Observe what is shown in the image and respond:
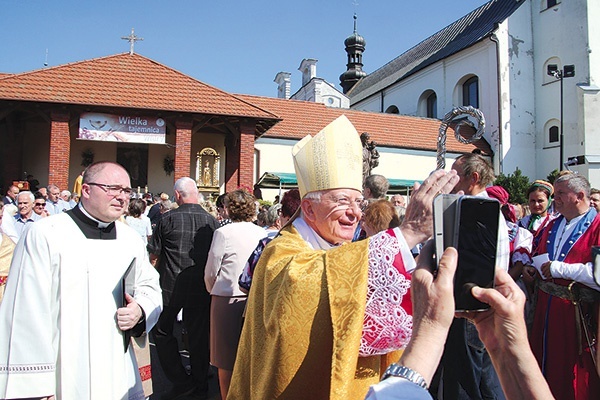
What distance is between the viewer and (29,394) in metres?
2.34

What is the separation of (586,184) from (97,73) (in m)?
16.5

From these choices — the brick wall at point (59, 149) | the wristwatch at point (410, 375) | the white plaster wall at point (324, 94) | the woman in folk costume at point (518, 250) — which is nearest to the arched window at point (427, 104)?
the white plaster wall at point (324, 94)

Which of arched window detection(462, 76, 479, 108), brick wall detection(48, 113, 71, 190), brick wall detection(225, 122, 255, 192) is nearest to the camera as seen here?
brick wall detection(48, 113, 71, 190)

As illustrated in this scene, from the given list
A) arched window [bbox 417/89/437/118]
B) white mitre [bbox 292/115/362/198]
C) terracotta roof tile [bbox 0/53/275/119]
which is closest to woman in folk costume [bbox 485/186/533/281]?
white mitre [bbox 292/115/362/198]

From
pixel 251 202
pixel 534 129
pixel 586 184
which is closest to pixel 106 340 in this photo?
pixel 251 202

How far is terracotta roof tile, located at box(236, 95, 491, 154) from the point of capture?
22422 millimetres

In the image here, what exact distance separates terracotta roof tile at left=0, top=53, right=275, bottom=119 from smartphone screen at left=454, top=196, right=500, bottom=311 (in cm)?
1620

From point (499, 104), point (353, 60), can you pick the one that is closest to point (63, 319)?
point (499, 104)

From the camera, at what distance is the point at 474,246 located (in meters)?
1.23

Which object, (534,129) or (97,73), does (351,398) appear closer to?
(97,73)

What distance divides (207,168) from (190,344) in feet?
47.7

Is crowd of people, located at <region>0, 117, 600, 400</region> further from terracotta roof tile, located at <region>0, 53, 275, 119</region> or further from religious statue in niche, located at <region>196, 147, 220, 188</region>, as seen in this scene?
religious statue in niche, located at <region>196, 147, 220, 188</region>

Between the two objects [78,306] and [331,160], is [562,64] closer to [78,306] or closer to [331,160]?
[331,160]

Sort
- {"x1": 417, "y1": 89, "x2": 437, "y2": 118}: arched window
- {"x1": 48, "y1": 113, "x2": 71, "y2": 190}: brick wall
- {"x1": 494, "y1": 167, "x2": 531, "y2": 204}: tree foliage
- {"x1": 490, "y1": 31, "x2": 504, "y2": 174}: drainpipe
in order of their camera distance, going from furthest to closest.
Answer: {"x1": 417, "y1": 89, "x2": 437, "y2": 118}: arched window
{"x1": 490, "y1": 31, "x2": 504, "y2": 174}: drainpipe
{"x1": 494, "y1": 167, "x2": 531, "y2": 204}: tree foliage
{"x1": 48, "y1": 113, "x2": 71, "y2": 190}: brick wall
